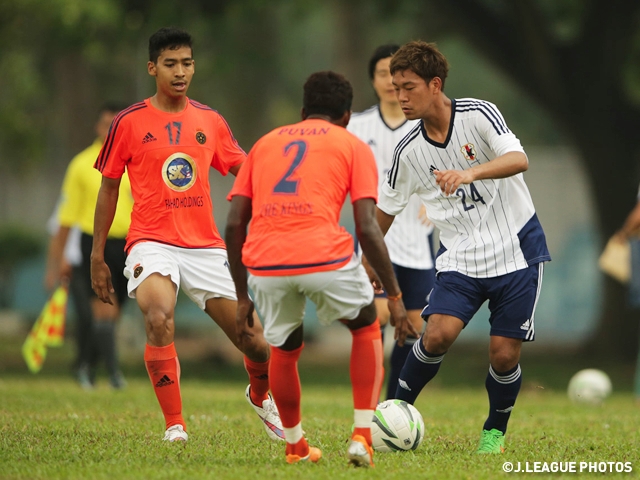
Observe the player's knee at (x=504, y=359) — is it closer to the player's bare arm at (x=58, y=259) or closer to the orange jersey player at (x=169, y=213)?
the orange jersey player at (x=169, y=213)

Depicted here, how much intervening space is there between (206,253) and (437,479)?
246 cm

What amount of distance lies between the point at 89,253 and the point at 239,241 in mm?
6230

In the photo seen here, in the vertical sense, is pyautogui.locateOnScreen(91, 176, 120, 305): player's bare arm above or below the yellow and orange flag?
above

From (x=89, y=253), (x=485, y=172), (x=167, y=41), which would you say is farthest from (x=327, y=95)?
(x=89, y=253)

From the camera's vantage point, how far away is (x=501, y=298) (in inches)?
261

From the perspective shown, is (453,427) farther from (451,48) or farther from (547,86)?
(451,48)

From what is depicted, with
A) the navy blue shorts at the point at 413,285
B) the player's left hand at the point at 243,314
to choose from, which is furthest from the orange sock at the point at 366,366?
the navy blue shorts at the point at 413,285

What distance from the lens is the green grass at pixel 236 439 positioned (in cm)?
569

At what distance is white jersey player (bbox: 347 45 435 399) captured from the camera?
27.7 feet

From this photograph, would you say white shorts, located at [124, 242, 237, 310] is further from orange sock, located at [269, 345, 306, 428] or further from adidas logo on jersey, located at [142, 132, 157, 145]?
orange sock, located at [269, 345, 306, 428]

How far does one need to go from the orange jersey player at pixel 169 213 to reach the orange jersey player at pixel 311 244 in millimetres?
1155

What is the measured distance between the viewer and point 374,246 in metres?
5.58

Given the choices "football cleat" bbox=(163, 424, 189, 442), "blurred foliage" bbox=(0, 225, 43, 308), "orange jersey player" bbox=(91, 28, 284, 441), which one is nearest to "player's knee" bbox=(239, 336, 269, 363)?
"orange jersey player" bbox=(91, 28, 284, 441)

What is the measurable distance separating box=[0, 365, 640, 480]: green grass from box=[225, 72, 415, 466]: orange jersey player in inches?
20.7
